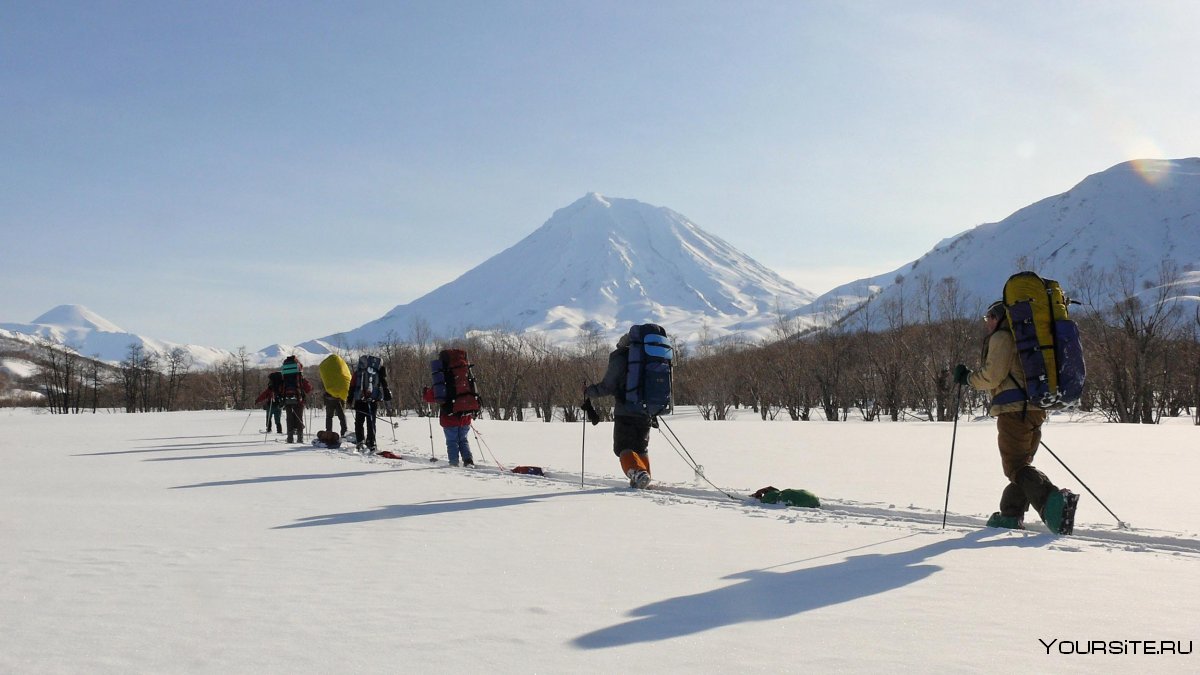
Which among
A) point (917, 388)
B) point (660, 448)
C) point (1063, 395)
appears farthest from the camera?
point (917, 388)

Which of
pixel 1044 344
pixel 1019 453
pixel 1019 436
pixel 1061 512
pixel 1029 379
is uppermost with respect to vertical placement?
→ pixel 1044 344

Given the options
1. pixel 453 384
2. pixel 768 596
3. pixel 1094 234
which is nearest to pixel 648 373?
pixel 453 384

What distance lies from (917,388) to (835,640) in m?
45.8

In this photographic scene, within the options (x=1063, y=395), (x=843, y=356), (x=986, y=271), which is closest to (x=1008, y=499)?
(x=1063, y=395)

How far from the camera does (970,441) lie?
55.7 ft

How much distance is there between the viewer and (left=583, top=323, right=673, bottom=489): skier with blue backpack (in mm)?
9523

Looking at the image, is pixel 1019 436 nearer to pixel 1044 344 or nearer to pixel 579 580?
pixel 1044 344

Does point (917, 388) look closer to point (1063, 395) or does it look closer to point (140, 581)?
point (1063, 395)

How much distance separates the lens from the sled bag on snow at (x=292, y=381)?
61.1 feet

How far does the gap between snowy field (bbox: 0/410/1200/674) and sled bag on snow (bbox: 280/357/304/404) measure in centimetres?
866

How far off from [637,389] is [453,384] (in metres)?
4.39

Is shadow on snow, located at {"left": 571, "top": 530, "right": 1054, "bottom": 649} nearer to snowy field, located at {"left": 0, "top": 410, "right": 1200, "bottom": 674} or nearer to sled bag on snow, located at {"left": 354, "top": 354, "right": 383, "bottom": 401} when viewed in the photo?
snowy field, located at {"left": 0, "top": 410, "right": 1200, "bottom": 674}

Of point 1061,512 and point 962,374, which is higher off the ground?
point 962,374

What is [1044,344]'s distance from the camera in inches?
252
